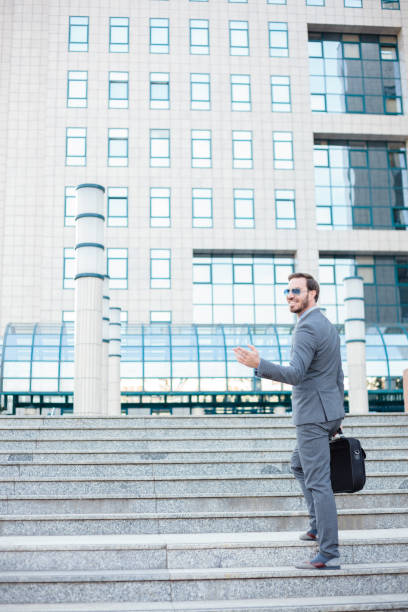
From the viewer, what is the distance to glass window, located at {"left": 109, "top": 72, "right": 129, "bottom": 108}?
44.4 meters

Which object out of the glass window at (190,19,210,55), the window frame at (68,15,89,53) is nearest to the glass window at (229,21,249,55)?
the glass window at (190,19,210,55)

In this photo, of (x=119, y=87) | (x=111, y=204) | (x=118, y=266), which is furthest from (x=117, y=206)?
(x=119, y=87)

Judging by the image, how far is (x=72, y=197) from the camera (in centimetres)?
4312

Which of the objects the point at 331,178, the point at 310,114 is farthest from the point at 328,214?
the point at 310,114

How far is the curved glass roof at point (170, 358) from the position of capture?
106 feet

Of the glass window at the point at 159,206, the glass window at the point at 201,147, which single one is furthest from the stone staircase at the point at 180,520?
the glass window at the point at 201,147

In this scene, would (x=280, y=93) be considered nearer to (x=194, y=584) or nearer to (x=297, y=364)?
(x=297, y=364)

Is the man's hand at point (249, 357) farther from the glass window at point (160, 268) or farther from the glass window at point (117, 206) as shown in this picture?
the glass window at point (117, 206)

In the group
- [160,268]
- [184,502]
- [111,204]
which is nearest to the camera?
[184,502]

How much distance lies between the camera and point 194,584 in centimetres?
522

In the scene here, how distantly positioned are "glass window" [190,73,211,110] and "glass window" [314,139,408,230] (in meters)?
7.23

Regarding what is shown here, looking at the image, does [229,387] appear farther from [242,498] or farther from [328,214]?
[242,498]

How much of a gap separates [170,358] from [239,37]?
73.2 ft

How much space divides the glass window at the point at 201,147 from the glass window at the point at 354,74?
23.2ft
